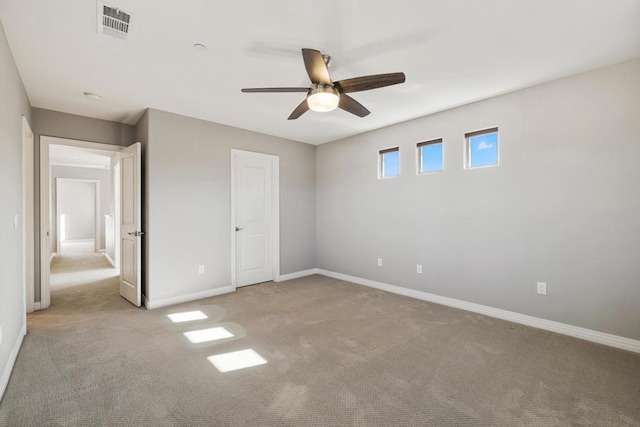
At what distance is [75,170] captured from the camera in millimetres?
8656

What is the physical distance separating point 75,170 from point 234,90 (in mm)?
8396

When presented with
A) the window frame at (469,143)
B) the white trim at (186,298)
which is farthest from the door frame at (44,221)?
the window frame at (469,143)

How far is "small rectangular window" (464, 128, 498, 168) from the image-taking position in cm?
341

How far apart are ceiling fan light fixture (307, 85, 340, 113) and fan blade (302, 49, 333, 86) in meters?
0.04

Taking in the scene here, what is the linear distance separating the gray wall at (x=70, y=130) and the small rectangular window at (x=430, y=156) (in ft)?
13.6

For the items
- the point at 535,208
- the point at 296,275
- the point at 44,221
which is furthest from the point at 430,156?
the point at 44,221

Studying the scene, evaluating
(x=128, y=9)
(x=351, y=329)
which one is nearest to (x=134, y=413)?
(x=351, y=329)

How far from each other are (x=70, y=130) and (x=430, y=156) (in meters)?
4.79

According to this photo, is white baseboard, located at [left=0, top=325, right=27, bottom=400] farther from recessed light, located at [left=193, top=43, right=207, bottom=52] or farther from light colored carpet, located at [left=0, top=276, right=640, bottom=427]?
recessed light, located at [left=193, top=43, right=207, bottom=52]

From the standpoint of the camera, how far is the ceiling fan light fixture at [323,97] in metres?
2.21

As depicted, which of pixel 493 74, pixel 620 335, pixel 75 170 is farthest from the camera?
pixel 75 170

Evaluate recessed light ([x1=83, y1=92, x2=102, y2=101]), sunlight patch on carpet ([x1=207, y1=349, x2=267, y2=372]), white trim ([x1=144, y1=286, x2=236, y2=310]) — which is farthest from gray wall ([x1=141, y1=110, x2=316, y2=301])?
sunlight patch on carpet ([x1=207, y1=349, x2=267, y2=372])

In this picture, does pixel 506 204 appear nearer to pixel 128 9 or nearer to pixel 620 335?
pixel 620 335

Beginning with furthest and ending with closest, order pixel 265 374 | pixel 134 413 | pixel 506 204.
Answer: pixel 506 204 → pixel 265 374 → pixel 134 413
